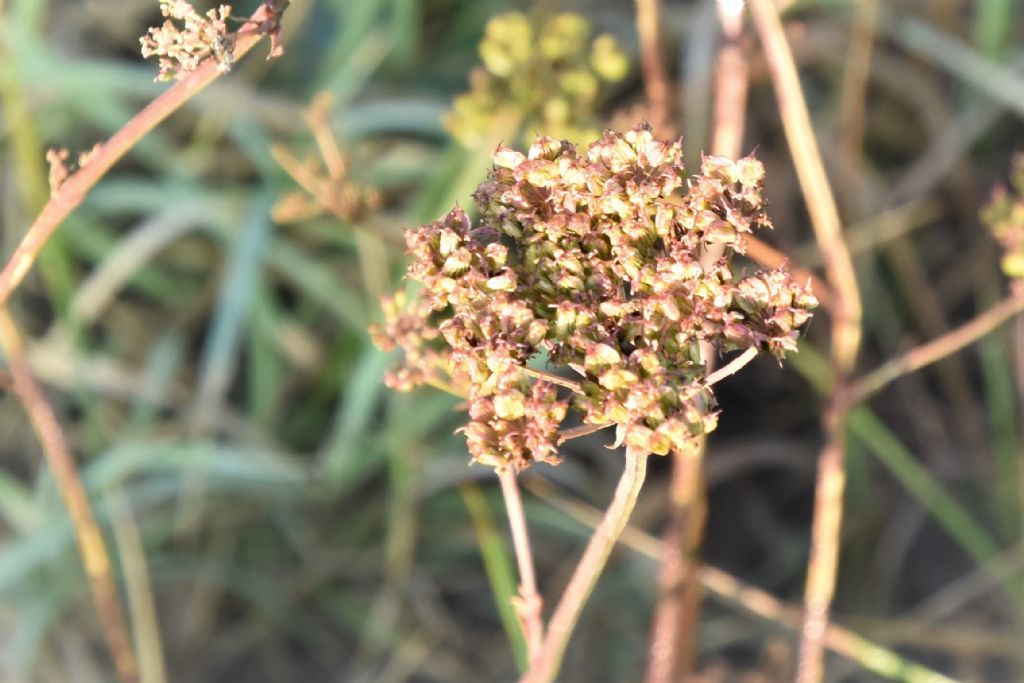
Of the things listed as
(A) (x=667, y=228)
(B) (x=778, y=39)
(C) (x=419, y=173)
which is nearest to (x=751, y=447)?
(C) (x=419, y=173)

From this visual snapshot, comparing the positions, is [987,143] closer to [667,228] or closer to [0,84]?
[667,228]

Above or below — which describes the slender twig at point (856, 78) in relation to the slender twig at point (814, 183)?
above

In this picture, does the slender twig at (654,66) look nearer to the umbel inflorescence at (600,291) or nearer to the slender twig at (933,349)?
the slender twig at (933,349)

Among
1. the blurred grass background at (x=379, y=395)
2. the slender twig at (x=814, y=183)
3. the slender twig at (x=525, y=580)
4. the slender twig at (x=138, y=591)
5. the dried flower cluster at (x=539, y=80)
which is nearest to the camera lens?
the slender twig at (x=525, y=580)

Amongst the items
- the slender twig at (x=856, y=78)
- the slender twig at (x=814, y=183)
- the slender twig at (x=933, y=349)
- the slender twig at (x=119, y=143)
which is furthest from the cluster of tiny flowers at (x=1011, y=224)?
the slender twig at (x=119, y=143)

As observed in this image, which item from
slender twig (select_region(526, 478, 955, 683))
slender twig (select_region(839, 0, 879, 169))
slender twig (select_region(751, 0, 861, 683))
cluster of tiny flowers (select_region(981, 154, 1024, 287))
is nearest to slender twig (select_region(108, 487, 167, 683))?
slender twig (select_region(526, 478, 955, 683))

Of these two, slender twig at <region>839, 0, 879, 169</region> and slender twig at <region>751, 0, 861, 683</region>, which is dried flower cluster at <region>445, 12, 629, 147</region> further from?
slender twig at <region>839, 0, 879, 169</region>
